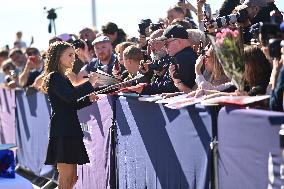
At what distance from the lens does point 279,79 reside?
6.00m

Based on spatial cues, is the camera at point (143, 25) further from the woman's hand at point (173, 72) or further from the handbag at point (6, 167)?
the handbag at point (6, 167)

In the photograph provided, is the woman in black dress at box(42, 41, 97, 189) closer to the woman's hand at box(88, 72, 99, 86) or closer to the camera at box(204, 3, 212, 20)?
the woman's hand at box(88, 72, 99, 86)

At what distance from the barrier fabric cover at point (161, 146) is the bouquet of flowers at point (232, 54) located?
0.50 meters

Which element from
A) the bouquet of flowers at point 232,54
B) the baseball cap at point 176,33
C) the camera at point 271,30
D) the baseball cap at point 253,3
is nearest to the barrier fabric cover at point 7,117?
the baseball cap at point 176,33

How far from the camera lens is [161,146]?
8.18 meters

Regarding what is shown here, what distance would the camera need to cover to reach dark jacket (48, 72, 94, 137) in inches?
360

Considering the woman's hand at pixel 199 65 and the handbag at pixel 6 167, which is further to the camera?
the woman's hand at pixel 199 65

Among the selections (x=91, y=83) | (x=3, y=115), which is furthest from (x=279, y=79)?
(x=3, y=115)

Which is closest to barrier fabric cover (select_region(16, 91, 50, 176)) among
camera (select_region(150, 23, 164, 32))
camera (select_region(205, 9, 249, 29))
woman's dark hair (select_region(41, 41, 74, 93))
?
camera (select_region(150, 23, 164, 32))

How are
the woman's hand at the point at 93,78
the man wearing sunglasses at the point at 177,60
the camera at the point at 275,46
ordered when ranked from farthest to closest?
the woman's hand at the point at 93,78 < the man wearing sunglasses at the point at 177,60 < the camera at the point at 275,46

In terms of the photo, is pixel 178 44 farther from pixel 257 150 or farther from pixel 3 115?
pixel 3 115

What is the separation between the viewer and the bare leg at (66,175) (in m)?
9.29

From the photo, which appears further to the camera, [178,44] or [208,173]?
[178,44]

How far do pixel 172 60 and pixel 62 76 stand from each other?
4.85 feet
